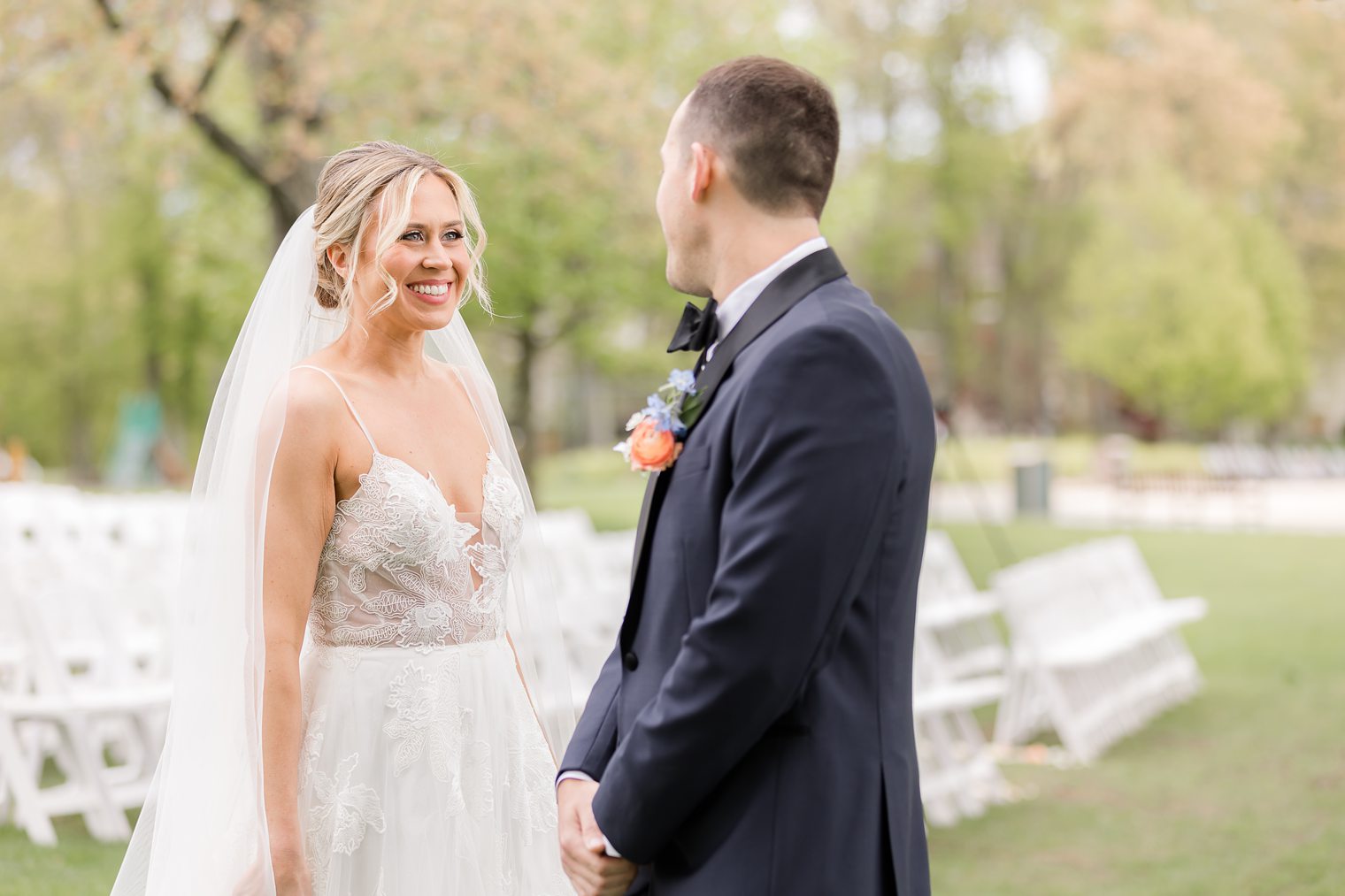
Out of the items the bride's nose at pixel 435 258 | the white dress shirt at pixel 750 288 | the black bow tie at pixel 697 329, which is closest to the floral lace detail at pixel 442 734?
the bride's nose at pixel 435 258

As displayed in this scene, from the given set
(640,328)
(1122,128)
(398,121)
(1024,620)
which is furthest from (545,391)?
(1024,620)

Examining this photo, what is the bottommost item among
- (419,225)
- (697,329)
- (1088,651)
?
(1088,651)

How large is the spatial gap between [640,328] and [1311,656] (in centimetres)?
2542

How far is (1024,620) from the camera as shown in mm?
10008

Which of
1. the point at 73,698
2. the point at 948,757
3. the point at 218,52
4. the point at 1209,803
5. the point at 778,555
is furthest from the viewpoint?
the point at 218,52

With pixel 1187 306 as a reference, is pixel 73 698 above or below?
above

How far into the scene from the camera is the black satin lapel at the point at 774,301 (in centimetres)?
247

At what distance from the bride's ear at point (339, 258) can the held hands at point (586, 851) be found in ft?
4.59

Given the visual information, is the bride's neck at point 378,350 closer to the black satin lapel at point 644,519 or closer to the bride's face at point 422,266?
the bride's face at point 422,266

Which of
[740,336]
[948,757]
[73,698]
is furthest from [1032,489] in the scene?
[740,336]

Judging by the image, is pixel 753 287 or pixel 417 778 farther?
pixel 417 778

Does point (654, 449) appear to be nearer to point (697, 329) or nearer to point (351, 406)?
point (697, 329)

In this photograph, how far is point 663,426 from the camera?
259cm

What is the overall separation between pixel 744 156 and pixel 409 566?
1.38 metres
